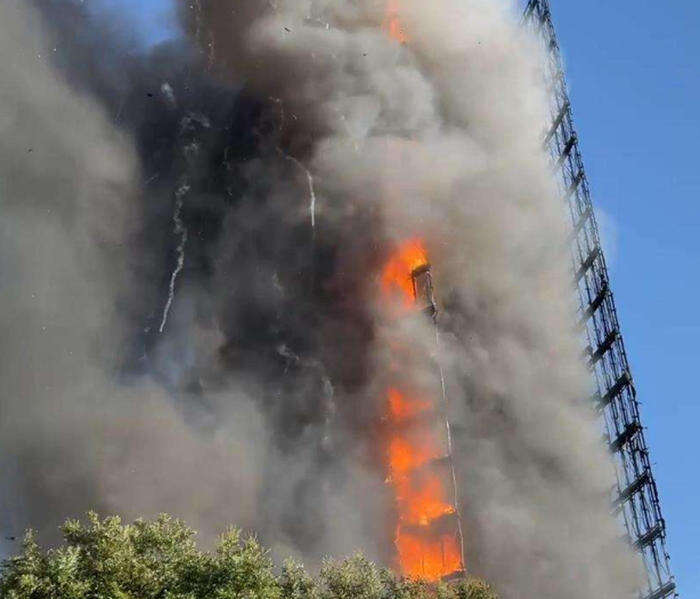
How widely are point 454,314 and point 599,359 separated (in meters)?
16.4

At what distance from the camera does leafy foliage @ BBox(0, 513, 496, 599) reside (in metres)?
36.6

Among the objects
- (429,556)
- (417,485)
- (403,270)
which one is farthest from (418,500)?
(403,270)

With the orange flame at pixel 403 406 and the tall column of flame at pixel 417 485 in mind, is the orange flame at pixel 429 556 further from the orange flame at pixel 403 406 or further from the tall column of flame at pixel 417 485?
the orange flame at pixel 403 406

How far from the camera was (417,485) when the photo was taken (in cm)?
8044

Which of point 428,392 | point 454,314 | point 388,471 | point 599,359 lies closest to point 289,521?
point 388,471

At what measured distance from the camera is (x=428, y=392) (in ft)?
278

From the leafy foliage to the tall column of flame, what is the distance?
36549 mm

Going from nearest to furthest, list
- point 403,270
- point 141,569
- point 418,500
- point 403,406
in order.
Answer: point 141,569
point 418,500
point 403,406
point 403,270

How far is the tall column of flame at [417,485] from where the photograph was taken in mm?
76688

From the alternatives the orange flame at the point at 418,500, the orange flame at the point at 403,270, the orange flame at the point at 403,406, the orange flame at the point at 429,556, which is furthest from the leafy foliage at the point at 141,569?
the orange flame at the point at 403,270

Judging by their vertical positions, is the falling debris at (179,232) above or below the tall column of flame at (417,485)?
above

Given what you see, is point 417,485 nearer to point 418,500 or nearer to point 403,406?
point 418,500

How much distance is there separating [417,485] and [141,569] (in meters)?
45.8

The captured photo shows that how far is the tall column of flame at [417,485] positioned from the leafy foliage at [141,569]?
36.5 meters
